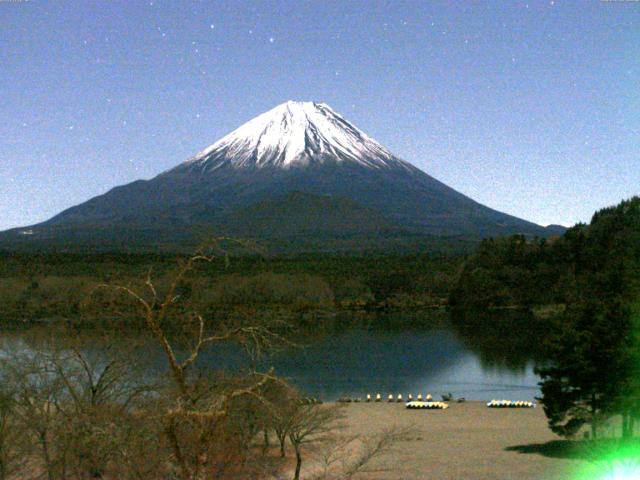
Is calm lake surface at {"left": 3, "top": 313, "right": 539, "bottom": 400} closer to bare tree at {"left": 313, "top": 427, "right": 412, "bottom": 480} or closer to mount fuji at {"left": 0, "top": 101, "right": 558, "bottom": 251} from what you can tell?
bare tree at {"left": 313, "top": 427, "right": 412, "bottom": 480}

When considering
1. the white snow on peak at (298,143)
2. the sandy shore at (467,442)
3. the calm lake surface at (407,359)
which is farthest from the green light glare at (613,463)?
the white snow on peak at (298,143)

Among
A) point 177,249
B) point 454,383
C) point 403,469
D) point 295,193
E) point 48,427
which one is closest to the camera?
point 48,427

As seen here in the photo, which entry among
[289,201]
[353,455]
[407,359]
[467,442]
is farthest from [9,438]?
[289,201]

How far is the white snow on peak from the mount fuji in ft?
0.69

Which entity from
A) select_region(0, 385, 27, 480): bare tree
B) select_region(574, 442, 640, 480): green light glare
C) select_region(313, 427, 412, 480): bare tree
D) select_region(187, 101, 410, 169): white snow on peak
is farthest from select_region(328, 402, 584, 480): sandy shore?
select_region(187, 101, 410, 169): white snow on peak

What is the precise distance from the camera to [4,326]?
190 ft

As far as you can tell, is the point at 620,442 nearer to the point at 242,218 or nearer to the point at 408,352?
the point at 408,352

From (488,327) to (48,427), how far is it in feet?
166

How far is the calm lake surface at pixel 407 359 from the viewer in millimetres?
33031

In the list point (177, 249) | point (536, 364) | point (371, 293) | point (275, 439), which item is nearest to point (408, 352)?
point (536, 364)

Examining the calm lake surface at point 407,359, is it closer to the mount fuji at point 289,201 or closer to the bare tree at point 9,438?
the bare tree at point 9,438

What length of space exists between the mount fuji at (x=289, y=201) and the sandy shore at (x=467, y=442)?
95074 millimetres

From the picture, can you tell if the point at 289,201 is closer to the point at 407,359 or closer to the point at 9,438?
the point at 407,359

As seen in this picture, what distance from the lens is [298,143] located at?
584ft
